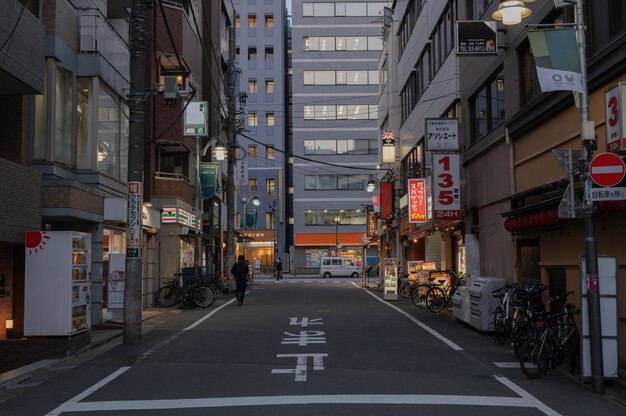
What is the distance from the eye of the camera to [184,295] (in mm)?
23000

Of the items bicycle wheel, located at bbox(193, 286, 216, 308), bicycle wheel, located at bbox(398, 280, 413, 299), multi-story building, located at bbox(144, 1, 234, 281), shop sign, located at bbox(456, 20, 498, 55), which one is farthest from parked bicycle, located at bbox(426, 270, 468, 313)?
multi-story building, located at bbox(144, 1, 234, 281)

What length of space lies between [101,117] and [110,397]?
423 inches

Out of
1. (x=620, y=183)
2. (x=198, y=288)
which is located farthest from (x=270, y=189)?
(x=620, y=183)

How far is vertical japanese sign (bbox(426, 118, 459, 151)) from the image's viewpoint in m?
21.8

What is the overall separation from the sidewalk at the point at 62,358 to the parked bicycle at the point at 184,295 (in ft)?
9.92

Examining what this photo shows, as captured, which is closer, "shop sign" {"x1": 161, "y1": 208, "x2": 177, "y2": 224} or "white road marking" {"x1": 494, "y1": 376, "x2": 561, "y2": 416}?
"white road marking" {"x1": 494, "y1": 376, "x2": 561, "y2": 416}

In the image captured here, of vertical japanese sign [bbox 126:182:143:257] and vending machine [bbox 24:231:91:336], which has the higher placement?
vertical japanese sign [bbox 126:182:143:257]

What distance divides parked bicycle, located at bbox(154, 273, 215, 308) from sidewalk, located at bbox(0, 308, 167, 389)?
9.92 feet

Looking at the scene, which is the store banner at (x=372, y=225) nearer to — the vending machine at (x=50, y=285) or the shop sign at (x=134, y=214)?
the shop sign at (x=134, y=214)

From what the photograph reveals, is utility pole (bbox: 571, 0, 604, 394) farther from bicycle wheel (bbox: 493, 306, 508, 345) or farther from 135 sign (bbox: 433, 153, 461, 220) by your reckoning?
135 sign (bbox: 433, 153, 461, 220)

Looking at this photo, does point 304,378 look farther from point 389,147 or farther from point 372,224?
point 372,224

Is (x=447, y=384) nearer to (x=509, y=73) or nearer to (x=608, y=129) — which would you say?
(x=608, y=129)

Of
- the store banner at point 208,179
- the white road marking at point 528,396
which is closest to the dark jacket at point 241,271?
the store banner at point 208,179

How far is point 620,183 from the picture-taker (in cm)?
930
